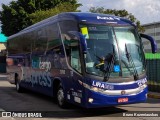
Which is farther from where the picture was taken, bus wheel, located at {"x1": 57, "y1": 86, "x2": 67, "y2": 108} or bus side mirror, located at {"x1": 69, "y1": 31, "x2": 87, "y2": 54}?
bus wheel, located at {"x1": 57, "y1": 86, "x2": 67, "y2": 108}

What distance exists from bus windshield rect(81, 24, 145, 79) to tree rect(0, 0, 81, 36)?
40.4 m

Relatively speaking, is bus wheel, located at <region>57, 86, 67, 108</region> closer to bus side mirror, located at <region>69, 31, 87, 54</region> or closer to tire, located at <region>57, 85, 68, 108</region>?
tire, located at <region>57, 85, 68, 108</region>

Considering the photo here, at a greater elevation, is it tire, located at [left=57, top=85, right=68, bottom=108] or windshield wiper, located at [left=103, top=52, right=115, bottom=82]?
windshield wiper, located at [left=103, top=52, right=115, bottom=82]

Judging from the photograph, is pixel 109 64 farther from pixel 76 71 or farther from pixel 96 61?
pixel 76 71

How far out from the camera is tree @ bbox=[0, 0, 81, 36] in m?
51.6

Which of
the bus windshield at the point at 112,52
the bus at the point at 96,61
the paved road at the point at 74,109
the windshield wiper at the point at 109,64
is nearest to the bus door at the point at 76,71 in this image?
the bus at the point at 96,61

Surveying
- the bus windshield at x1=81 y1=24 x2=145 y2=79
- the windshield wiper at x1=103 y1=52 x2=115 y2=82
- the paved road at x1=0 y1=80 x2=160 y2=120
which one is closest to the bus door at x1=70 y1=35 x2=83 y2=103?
the bus windshield at x1=81 y1=24 x2=145 y2=79

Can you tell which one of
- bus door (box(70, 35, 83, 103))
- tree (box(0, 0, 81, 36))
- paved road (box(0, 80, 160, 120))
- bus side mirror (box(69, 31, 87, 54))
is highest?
tree (box(0, 0, 81, 36))

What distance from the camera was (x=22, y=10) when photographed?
5178 centimetres

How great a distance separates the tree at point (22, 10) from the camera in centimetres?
5159

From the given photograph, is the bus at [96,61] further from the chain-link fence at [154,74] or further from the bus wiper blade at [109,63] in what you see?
the chain-link fence at [154,74]

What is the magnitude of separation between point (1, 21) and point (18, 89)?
1526 inches

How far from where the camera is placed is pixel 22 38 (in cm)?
1853

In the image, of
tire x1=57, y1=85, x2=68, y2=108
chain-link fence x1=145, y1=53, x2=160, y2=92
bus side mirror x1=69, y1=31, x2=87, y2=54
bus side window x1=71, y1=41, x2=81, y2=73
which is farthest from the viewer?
chain-link fence x1=145, y1=53, x2=160, y2=92
